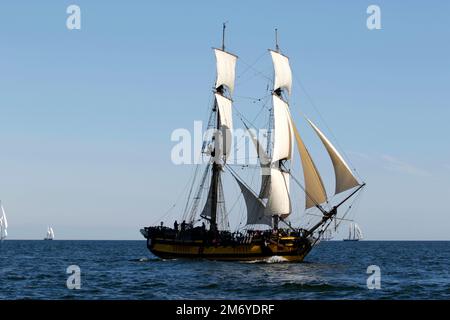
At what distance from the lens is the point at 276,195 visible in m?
77.4

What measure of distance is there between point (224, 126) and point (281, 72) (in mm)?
9071

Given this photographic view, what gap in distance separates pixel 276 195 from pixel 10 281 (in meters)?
32.6

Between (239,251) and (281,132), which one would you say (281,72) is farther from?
(239,251)

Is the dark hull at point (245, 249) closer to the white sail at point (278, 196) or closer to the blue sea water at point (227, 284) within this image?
the white sail at point (278, 196)

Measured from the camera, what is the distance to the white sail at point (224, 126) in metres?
81.2

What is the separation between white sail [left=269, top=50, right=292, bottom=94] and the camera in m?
82.8

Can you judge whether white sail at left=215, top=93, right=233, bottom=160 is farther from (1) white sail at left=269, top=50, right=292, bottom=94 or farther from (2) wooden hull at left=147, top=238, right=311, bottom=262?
(2) wooden hull at left=147, top=238, right=311, bottom=262

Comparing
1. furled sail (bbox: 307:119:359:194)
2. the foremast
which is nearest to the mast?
the foremast

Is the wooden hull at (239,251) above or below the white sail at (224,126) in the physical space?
below

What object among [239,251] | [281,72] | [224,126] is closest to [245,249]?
[239,251]

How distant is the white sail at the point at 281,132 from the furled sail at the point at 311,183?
266 cm

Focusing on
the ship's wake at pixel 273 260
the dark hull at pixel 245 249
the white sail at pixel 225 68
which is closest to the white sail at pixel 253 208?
the dark hull at pixel 245 249
